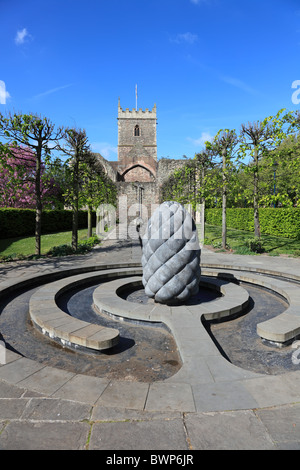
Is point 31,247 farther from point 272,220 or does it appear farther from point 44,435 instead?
point 272,220

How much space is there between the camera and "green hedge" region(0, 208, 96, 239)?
1890 centimetres

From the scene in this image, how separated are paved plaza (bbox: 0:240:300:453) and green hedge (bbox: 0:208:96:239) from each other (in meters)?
18.0

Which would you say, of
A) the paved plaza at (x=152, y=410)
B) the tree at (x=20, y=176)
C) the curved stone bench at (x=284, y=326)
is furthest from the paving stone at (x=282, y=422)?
the tree at (x=20, y=176)

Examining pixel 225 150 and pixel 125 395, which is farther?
pixel 225 150

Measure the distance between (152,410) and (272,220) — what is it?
20156 millimetres

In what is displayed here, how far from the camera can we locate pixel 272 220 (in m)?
20.1

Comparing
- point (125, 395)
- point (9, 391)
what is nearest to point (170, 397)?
point (125, 395)

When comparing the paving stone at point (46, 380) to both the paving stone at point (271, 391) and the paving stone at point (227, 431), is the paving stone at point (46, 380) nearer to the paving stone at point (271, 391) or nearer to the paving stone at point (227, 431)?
the paving stone at point (227, 431)

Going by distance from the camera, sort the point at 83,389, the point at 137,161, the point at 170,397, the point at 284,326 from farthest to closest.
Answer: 1. the point at 137,161
2. the point at 284,326
3. the point at 83,389
4. the point at 170,397

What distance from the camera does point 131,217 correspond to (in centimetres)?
3516

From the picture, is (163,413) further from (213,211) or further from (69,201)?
(213,211)

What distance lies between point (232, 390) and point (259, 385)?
0.29m

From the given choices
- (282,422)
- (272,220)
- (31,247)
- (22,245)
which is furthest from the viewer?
(272,220)
